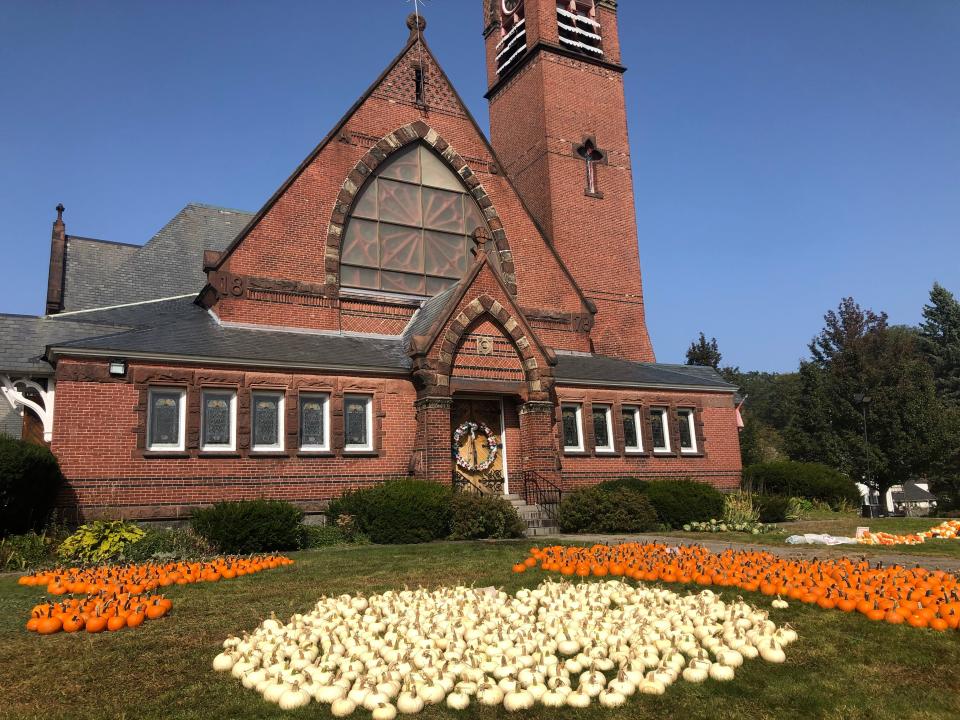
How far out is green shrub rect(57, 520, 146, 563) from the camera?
13641 millimetres

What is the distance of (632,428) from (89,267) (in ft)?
64.7

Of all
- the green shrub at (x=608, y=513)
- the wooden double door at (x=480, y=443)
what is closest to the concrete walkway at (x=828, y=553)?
the green shrub at (x=608, y=513)

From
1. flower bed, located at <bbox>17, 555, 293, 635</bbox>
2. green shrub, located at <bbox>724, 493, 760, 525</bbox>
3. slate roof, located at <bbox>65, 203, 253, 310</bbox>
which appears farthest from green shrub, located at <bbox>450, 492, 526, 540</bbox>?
slate roof, located at <bbox>65, 203, 253, 310</bbox>

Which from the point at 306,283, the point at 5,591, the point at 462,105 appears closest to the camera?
the point at 5,591

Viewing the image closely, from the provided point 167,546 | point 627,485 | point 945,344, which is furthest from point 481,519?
point 945,344

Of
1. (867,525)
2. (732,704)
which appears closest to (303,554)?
(732,704)

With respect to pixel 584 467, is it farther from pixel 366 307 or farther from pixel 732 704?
pixel 732 704

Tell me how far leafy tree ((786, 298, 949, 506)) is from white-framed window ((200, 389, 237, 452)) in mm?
26140

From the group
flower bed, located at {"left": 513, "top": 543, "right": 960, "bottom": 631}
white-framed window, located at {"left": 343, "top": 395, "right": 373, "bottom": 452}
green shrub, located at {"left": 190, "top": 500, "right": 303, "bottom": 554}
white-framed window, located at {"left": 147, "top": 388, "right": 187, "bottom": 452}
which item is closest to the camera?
flower bed, located at {"left": 513, "top": 543, "right": 960, "bottom": 631}

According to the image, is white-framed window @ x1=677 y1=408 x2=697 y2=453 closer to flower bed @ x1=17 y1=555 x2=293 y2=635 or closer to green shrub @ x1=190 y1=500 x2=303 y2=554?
green shrub @ x1=190 y1=500 x2=303 y2=554

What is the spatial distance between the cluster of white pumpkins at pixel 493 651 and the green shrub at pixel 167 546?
7816mm

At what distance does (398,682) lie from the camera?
17.0ft

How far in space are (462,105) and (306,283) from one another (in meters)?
8.86

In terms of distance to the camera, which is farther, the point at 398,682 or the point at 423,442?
the point at 423,442
